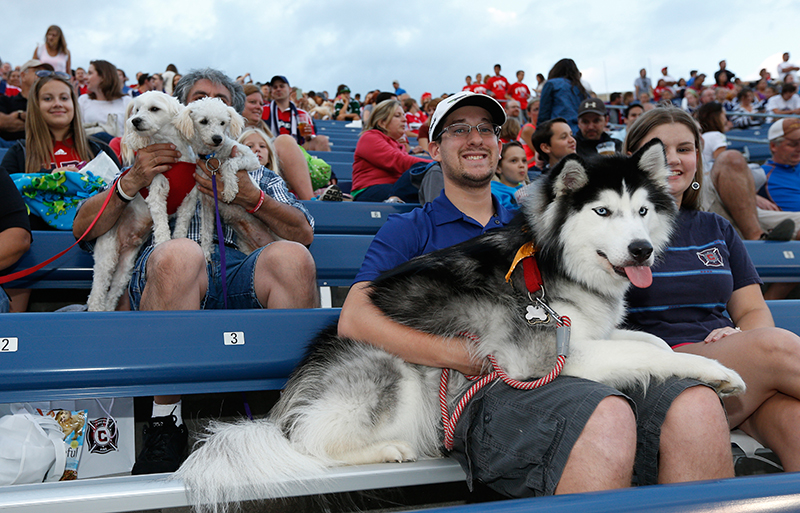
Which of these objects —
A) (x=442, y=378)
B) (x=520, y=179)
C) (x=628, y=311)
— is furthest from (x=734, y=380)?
(x=520, y=179)

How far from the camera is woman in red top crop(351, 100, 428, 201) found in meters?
4.41

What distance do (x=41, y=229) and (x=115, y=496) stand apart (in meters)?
2.20

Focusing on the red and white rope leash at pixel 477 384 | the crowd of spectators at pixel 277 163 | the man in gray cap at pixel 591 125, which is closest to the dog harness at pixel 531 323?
the red and white rope leash at pixel 477 384

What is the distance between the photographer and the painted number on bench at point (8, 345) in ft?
5.74

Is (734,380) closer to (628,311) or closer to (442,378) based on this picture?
(628,311)

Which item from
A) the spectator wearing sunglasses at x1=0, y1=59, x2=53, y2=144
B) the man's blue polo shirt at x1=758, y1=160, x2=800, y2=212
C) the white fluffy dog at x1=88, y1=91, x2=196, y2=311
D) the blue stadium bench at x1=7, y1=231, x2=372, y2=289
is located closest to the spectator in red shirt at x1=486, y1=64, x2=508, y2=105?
the man's blue polo shirt at x1=758, y1=160, x2=800, y2=212

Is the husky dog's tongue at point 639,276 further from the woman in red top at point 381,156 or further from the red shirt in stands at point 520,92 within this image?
the red shirt in stands at point 520,92

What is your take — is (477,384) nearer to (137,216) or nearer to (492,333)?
(492,333)

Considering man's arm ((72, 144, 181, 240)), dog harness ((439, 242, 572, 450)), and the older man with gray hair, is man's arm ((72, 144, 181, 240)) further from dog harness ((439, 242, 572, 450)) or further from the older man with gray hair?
dog harness ((439, 242, 572, 450))

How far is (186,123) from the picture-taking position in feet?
8.23

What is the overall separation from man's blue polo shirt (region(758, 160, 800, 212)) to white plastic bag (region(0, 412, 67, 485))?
16.7ft

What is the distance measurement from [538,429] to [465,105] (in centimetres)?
126

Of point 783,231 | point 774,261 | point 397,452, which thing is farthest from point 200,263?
point 783,231

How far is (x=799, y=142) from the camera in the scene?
14.1ft
